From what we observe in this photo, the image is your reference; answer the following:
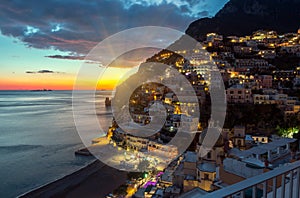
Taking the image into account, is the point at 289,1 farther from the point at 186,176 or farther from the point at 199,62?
the point at 186,176

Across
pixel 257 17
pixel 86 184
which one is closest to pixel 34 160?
pixel 86 184

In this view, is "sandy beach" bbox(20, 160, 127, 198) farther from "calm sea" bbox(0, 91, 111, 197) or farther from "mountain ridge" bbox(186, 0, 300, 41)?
"mountain ridge" bbox(186, 0, 300, 41)

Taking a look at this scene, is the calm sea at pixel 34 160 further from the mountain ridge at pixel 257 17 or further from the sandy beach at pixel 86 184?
the mountain ridge at pixel 257 17

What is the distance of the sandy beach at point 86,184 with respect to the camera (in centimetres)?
1046

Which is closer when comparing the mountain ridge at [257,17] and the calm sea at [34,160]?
the calm sea at [34,160]

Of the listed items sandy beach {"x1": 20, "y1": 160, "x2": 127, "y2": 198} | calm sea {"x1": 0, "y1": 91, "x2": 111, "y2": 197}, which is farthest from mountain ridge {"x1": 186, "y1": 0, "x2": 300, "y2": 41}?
sandy beach {"x1": 20, "y1": 160, "x2": 127, "y2": 198}

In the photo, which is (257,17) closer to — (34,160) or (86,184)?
(34,160)

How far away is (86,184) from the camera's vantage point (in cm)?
1151

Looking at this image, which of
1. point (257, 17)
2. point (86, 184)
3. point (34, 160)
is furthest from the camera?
point (257, 17)

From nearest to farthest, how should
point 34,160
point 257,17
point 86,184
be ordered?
point 86,184 → point 34,160 → point 257,17

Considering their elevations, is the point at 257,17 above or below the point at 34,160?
above

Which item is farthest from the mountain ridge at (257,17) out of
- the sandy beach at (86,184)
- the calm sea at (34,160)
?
the sandy beach at (86,184)

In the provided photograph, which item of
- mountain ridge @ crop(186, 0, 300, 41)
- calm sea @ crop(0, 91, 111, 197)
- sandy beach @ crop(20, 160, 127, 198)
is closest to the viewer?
sandy beach @ crop(20, 160, 127, 198)

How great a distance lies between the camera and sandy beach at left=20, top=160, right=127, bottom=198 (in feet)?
34.3
